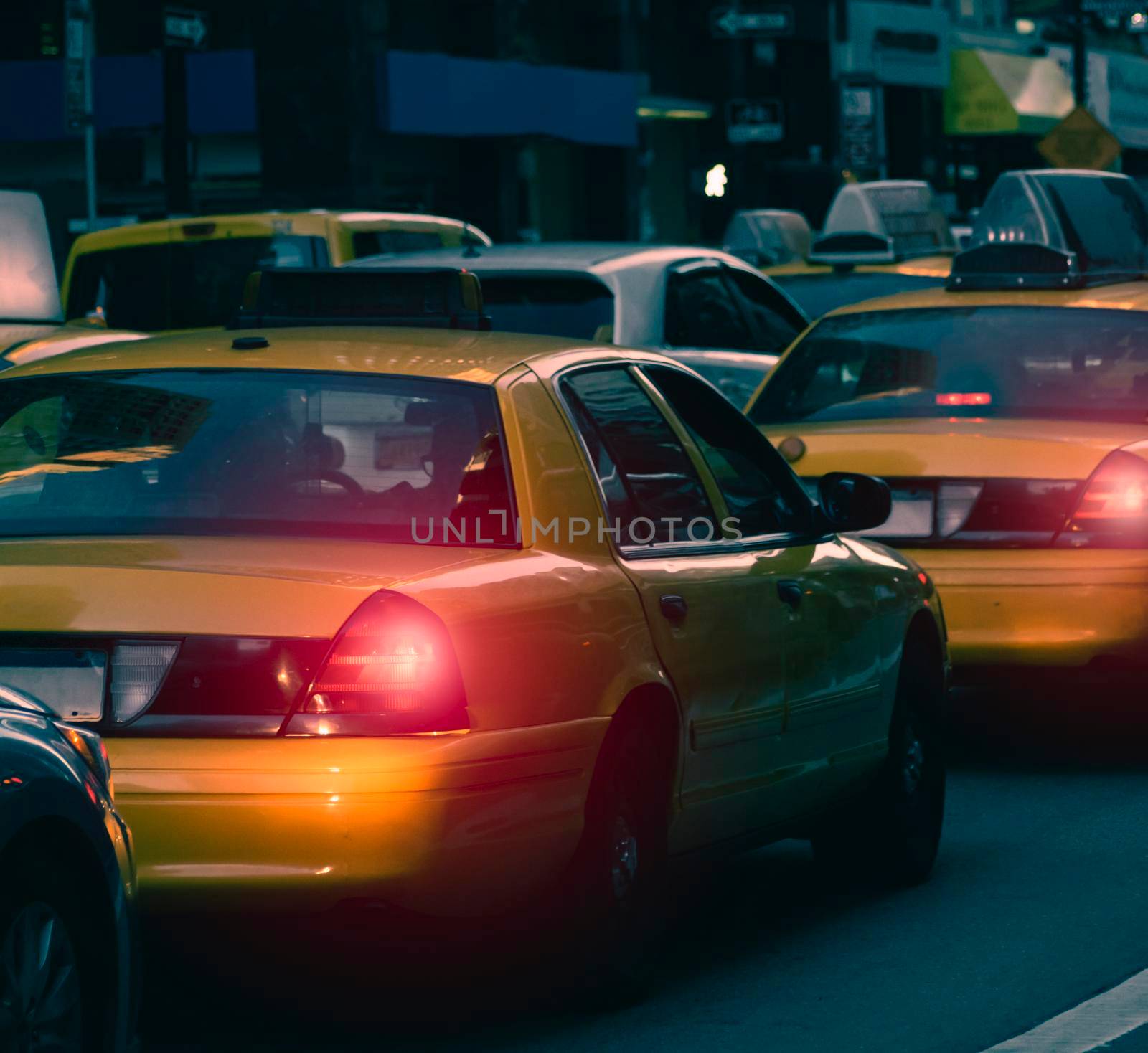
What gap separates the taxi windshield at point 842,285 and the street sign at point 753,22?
24604 mm

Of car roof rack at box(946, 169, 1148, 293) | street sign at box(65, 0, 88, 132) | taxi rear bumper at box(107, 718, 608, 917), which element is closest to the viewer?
taxi rear bumper at box(107, 718, 608, 917)

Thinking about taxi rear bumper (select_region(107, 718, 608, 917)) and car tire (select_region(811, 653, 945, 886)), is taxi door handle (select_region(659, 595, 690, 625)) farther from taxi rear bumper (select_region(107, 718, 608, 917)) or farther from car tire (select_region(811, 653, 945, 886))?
car tire (select_region(811, 653, 945, 886))

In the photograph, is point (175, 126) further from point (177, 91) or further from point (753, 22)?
point (753, 22)

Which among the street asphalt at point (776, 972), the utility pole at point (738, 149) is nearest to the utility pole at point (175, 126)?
the street asphalt at point (776, 972)

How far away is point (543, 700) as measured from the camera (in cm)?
527

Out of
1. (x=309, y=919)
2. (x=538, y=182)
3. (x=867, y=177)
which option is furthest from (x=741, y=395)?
(x=867, y=177)

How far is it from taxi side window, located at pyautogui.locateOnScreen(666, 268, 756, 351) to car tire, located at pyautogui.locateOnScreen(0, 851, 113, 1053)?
8131mm

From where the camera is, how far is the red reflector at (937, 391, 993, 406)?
9.56 m

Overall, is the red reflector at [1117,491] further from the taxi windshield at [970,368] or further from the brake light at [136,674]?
the brake light at [136,674]

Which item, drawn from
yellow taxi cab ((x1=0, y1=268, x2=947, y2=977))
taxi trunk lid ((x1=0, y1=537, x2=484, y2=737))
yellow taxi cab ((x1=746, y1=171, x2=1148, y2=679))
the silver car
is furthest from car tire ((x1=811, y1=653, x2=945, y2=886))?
the silver car

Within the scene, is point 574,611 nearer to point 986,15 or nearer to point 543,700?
point 543,700

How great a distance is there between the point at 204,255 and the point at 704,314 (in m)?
3.27

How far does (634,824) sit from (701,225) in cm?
4150

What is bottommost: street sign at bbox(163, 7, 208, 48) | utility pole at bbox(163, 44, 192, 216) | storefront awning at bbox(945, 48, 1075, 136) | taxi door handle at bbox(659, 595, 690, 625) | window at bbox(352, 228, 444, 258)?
taxi door handle at bbox(659, 595, 690, 625)
